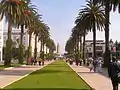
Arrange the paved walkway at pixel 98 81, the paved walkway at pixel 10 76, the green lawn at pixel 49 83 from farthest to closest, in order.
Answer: the paved walkway at pixel 10 76, the paved walkway at pixel 98 81, the green lawn at pixel 49 83

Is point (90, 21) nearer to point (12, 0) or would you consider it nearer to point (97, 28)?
point (97, 28)

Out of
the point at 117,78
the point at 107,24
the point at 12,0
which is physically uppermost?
the point at 12,0

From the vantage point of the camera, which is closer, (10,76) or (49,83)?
(49,83)

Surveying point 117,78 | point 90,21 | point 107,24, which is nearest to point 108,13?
point 107,24

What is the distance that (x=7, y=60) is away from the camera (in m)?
72.4

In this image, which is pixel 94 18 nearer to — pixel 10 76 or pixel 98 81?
pixel 10 76

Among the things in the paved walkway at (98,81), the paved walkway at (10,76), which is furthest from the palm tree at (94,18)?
the paved walkway at (98,81)

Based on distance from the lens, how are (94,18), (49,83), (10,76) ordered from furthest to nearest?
1. (94,18)
2. (10,76)
3. (49,83)

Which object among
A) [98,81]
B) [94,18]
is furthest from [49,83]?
[94,18]

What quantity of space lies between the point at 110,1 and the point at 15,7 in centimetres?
1855

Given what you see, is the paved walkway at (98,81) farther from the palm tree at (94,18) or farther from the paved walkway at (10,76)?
the palm tree at (94,18)

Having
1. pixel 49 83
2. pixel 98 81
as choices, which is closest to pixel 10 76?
pixel 98 81

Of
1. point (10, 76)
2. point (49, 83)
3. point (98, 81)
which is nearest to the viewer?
point (49, 83)

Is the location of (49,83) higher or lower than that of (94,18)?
lower
